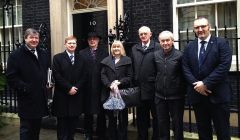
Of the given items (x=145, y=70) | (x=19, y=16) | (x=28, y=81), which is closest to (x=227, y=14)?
(x=145, y=70)

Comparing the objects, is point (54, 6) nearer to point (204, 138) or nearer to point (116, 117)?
point (116, 117)

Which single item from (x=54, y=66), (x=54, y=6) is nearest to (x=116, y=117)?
(x=54, y=66)

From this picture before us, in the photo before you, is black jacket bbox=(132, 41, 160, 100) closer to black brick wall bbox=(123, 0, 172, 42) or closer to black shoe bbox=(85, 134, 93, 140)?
black shoe bbox=(85, 134, 93, 140)

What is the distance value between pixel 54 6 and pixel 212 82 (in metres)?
5.98

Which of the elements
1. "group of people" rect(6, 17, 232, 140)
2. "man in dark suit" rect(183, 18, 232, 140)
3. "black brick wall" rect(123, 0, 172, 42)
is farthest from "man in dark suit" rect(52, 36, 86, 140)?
"black brick wall" rect(123, 0, 172, 42)

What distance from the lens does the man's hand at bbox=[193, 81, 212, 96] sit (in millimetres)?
4816

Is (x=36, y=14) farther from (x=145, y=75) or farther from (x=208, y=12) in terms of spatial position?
(x=145, y=75)

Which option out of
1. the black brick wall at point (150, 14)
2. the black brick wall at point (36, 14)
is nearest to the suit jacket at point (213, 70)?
the black brick wall at point (150, 14)

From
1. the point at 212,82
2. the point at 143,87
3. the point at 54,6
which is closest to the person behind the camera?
the point at 212,82

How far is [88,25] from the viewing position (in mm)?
9906

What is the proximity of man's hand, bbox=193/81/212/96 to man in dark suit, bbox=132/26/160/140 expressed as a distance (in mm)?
870

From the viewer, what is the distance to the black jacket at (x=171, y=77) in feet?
17.1

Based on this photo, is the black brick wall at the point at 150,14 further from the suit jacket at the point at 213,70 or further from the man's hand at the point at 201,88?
the man's hand at the point at 201,88

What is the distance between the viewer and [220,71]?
476 centimetres
